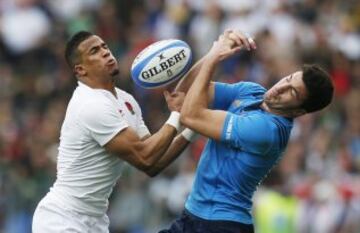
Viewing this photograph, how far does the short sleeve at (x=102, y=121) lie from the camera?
10430 mm

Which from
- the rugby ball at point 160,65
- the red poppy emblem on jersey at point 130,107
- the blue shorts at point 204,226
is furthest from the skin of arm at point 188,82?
the blue shorts at point 204,226

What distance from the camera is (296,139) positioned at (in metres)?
17.0

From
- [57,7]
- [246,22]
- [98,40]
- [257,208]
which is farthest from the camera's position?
[57,7]

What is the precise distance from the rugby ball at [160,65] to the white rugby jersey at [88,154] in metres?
0.35

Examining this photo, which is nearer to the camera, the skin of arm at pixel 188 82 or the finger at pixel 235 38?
the finger at pixel 235 38

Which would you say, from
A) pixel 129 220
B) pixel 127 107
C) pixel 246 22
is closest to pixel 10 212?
pixel 129 220

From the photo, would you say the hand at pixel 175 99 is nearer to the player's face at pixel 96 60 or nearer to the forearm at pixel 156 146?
the forearm at pixel 156 146

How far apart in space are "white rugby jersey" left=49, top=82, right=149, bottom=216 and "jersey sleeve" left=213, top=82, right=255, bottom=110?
0.70 metres

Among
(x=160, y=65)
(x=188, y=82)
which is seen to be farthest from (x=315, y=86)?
(x=160, y=65)

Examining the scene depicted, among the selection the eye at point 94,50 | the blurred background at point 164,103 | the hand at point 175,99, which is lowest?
Answer: the blurred background at point 164,103

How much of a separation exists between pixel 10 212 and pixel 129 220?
1.38 meters

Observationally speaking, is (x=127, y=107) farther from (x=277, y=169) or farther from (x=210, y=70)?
(x=277, y=169)

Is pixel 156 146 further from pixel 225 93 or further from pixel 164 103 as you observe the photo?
pixel 164 103

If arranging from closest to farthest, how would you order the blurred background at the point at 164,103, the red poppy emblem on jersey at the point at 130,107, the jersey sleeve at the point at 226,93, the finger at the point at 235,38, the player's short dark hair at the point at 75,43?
the finger at the point at 235,38, the jersey sleeve at the point at 226,93, the player's short dark hair at the point at 75,43, the red poppy emblem on jersey at the point at 130,107, the blurred background at the point at 164,103
